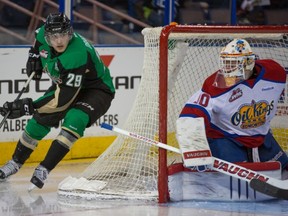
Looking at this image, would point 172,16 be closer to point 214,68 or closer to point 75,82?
point 214,68

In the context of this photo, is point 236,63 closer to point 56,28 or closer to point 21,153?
point 56,28

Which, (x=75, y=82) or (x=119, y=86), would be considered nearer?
(x=75, y=82)

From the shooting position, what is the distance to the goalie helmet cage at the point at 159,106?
5.85m

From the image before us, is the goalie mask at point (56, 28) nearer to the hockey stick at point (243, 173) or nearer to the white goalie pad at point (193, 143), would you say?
the hockey stick at point (243, 173)

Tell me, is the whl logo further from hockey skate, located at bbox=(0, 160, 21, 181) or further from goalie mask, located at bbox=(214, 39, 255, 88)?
goalie mask, located at bbox=(214, 39, 255, 88)

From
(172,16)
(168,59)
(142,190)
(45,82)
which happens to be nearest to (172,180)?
(142,190)

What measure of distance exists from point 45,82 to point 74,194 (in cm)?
169

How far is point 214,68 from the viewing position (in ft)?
22.3

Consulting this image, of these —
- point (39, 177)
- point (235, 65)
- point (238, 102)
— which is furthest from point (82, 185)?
point (235, 65)

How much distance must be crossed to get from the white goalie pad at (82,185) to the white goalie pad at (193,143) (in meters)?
0.61

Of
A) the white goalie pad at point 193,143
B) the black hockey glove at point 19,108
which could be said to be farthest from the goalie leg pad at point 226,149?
the black hockey glove at point 19,108

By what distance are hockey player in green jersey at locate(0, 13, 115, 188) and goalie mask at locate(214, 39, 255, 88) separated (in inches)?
33.5

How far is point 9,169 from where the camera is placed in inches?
257

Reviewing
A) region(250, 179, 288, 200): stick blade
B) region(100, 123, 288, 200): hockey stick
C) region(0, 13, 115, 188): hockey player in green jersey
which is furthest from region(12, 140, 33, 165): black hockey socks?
region(250, 179, 288, 200): stick blade
